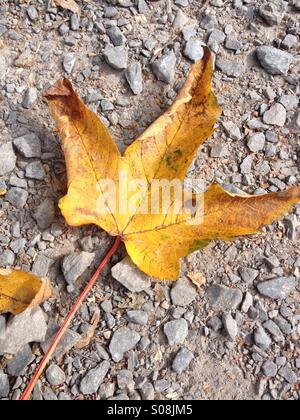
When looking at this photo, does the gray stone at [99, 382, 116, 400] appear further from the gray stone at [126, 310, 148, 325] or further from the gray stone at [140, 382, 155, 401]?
the gray stone at [126, 310, 148, 325]

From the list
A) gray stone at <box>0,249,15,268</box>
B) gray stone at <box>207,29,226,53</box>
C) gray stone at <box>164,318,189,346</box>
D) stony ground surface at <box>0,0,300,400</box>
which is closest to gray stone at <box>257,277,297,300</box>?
stony ground surface at <box>0,0,300,400</box>

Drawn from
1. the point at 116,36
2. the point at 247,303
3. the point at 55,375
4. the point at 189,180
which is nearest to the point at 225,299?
the point at 247,303

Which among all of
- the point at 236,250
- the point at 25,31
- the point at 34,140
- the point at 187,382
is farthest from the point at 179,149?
the point at 25,31

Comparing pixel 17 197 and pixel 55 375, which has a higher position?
pixel 17 197

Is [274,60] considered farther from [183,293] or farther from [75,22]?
[183,293]

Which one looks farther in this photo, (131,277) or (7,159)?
(7,159)

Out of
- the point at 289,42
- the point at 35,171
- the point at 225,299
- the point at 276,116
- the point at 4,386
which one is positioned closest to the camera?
the point at 4,386

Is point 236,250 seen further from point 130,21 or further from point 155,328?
point 130,21
